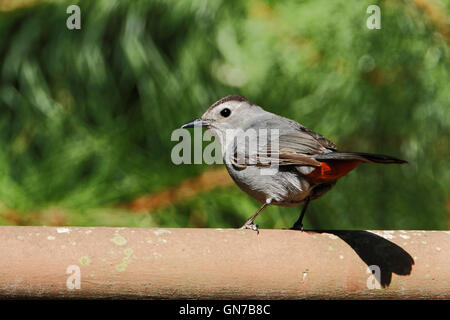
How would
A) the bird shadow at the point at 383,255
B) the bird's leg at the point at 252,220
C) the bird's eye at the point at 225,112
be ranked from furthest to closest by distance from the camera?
1. the bird's eye at the point at 225,112
2. the bird's leg at the point at 252,220
3. the bird shadow at the point at 383,255

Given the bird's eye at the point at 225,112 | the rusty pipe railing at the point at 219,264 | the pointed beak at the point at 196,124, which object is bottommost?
the rusty pipe railing at the point at 219,264

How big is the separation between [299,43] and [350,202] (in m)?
0.47

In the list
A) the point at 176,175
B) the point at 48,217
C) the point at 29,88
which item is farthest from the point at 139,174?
the point at 29,88

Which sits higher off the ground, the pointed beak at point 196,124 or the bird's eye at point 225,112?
the bird's eye at point 225,112

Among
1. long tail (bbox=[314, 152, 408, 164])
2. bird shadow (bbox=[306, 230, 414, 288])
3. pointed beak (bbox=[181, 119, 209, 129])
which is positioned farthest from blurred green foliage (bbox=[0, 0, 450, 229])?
bird shadow (bbox=[306, 230, 414, 288])

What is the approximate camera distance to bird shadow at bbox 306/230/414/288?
143 centimetres

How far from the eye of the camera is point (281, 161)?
6.77 feet

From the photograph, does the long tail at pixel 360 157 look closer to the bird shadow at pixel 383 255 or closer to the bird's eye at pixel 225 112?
the bird shadow at pixel 383 255

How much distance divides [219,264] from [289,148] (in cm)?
Answer: 78

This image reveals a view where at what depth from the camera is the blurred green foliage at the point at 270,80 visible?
188cm

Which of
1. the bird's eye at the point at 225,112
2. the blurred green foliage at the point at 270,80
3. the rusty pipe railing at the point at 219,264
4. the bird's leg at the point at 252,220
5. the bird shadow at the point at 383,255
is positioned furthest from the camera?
the bird's eye at the point at 225,112

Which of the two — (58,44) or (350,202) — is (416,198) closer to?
(350,202)

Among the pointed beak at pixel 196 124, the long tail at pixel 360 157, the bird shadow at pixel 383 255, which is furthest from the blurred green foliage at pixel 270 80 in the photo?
the bird shadow at pixel 383 255

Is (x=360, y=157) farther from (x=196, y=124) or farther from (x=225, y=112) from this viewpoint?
(x=225, y=112)
